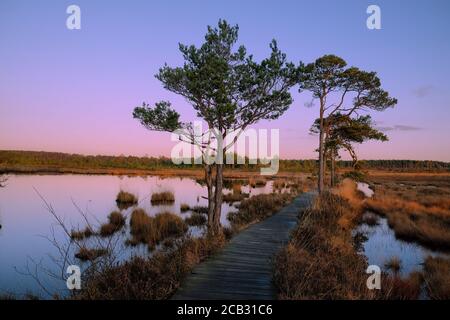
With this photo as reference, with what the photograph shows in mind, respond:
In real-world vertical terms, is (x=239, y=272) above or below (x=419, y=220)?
above

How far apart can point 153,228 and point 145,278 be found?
9.09 metres

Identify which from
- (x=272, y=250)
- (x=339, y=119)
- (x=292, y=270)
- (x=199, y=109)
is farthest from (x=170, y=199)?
(x=292, y=270)

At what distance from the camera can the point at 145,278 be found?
22.8 feet

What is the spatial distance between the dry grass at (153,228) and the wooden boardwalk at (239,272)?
4.86 m

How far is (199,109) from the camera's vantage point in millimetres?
12609

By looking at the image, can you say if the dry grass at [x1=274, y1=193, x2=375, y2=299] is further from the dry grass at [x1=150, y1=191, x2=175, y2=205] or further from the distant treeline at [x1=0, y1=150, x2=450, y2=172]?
the distant treeline at [x1=0, y1=150, x2=450, y2=172]

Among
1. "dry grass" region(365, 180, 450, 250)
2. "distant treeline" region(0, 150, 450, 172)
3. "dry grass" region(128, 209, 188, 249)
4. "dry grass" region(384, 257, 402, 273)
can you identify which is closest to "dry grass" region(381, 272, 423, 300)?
"dry grass" region(384, 257, 402, 273)

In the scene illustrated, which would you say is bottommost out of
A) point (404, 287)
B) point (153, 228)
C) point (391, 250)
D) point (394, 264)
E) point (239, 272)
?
point (391, 250)

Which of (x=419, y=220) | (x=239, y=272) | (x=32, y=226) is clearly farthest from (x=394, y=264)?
(x=32, y=226)

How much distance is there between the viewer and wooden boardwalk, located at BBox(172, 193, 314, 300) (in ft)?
20.6

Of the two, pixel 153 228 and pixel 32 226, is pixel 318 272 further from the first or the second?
pixel 32 226

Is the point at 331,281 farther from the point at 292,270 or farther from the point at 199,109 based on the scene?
the point at 199,109

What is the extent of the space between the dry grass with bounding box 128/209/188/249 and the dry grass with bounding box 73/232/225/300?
20.6 feet

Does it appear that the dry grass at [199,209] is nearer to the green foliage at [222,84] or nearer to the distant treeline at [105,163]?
the green foliage at [222,84]
